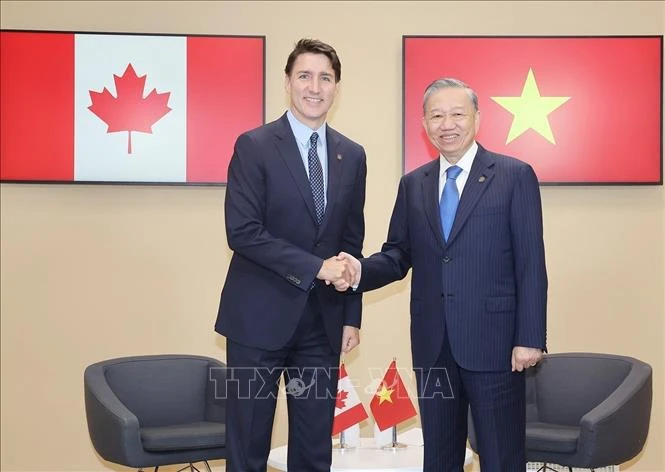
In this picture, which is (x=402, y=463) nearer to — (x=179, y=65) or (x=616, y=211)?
(x=616, y=211)

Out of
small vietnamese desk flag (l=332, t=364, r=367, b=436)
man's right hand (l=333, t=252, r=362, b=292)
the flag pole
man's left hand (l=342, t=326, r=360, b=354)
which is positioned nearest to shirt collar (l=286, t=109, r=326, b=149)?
man's right hand (l=333, t=252, r=362, b=292)

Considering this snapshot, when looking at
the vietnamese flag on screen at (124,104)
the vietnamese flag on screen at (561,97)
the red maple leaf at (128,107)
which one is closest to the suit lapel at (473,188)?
the vietnamese flag on screen at (561,97)

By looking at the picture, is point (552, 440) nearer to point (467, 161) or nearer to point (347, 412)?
point (347, 412)

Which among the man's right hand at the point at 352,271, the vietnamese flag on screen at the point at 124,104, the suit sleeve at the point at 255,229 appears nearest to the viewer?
the suit sleeve at the point at 255,229

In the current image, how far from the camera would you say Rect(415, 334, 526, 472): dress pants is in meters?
2.90

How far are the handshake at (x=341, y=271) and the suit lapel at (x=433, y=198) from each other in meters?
0.32

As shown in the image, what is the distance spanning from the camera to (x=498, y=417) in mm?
2883

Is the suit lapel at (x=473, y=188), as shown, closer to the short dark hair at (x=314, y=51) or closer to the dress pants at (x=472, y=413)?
the dress pants at (x=472, y=413)

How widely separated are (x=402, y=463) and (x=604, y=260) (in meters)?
1.87

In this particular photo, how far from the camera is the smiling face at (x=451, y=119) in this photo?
9.92 feet

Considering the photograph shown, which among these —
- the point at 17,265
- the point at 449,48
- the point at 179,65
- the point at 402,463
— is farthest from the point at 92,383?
the point at 449,48

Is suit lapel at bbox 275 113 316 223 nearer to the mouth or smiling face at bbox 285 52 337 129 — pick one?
smiling face at bbox 285 52 337 129

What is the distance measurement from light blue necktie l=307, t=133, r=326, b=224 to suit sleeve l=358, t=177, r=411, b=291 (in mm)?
294

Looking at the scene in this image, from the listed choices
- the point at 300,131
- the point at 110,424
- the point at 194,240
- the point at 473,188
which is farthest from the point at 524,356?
the point at 194,240
